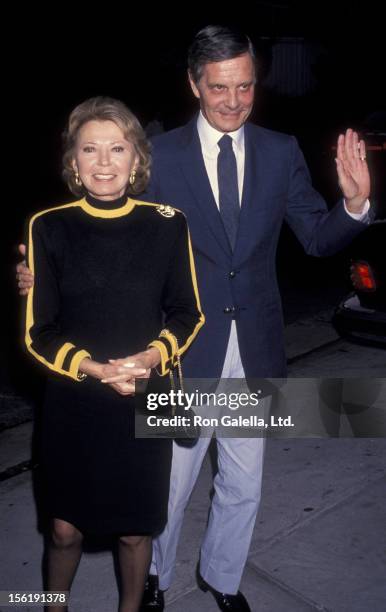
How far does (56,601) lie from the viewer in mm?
2641

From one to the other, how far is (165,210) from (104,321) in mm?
434

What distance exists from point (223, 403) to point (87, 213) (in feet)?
3.03

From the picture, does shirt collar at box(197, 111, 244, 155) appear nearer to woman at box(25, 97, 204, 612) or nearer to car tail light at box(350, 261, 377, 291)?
woman at box(25, 97, 204, 612)

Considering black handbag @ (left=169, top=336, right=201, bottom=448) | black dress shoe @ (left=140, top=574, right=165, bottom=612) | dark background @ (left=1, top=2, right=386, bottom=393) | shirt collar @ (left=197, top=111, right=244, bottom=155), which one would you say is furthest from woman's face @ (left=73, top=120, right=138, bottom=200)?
dark background @ (left=1, top=2, right=386, bottom=393)

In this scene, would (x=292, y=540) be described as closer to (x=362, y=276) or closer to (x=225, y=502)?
(x=225, y=502)

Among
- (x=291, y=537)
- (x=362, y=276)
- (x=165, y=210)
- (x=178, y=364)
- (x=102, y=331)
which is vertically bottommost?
(x=291, y=537)

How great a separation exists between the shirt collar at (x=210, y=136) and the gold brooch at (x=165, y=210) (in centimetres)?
35

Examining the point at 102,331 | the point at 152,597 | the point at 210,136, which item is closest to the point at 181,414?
the point at 102,331

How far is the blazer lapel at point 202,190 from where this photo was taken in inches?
107

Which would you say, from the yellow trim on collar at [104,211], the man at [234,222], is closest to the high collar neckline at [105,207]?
the yellow trim on collar at [104,211]

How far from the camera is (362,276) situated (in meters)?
4.53

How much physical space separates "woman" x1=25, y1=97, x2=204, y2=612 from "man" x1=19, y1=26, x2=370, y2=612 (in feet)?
0.68

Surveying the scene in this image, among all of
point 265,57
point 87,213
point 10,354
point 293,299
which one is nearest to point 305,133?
point 265,57

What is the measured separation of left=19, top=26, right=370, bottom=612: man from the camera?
2.67 meters
